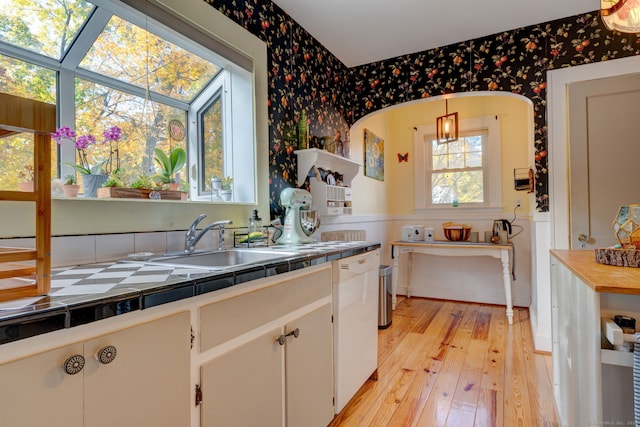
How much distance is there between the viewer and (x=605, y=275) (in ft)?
3.54

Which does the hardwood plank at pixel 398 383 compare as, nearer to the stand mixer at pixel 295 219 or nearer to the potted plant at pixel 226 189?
the stand mixer at pixel 295 219

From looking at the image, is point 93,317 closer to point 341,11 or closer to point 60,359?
point 60,359

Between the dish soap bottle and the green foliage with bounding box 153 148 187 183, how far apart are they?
51 cm

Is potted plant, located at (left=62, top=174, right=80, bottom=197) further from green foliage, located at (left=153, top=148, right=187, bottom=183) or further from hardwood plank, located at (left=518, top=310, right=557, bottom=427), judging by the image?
hardwood plank, located at (left=518, top=310, right=557, bottom=427)

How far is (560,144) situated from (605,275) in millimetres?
1860

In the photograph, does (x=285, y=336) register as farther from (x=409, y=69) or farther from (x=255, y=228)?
(x=409, y=69)

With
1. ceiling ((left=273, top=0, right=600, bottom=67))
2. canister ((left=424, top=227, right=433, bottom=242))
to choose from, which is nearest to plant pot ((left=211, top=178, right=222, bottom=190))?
ceiling ((left=273, top=0, right=600, bottom=67))

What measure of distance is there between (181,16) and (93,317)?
5.24ft

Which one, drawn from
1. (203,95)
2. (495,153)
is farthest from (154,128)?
(495,153)

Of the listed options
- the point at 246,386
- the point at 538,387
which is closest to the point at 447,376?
the point at 538,387

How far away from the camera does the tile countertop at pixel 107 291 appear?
2.02ft

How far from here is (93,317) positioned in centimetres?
70

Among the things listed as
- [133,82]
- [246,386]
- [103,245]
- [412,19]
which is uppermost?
[412,19]

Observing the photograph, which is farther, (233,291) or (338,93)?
(338,93)
